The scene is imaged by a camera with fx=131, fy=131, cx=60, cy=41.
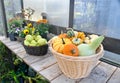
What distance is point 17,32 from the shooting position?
5.06 ft

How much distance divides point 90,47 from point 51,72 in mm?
335


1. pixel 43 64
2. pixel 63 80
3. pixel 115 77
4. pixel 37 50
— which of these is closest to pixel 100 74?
pixel 115 77

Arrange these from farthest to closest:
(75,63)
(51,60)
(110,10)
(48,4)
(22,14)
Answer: (22,14)
(48,4)
(51,60)
(110,10)
(75,63)

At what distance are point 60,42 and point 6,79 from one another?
1046 mm

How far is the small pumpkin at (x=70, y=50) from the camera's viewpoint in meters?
0.68

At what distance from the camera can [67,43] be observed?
74 cm

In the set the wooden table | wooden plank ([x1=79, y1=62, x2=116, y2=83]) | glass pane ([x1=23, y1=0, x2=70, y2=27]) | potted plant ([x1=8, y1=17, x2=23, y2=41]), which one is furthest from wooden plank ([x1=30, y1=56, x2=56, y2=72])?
potted plant ([x1=8, y1=17, x2=23, y2=41])

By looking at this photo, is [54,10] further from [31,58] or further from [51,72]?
[51,72]

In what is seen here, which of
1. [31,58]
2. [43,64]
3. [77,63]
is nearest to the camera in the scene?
[77,63]

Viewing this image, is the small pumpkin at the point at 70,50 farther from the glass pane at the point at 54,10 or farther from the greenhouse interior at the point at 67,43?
the glass pane at the point at 54,10

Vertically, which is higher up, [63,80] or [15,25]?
[15,25]

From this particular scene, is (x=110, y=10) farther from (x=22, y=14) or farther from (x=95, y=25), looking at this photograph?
(x=22, y=14)

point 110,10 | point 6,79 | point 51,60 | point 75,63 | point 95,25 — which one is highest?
point 110,10

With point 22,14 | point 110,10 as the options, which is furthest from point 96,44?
point 22,14
